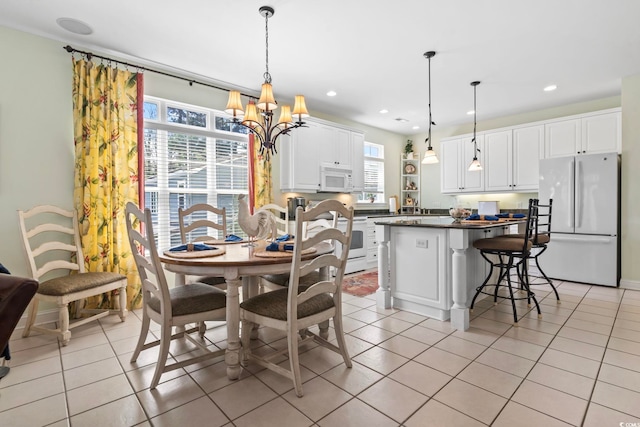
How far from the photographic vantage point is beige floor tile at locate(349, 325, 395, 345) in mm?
2475

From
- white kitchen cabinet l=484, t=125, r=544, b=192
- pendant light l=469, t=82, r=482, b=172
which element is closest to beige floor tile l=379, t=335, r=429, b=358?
pendant light l=469, t=82, r=482, b=172

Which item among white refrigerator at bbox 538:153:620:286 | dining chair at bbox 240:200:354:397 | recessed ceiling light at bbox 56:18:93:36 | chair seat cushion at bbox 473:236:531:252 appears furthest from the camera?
white refrigerator at bbox 538:153:620:286

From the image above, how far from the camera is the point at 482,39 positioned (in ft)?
9.68

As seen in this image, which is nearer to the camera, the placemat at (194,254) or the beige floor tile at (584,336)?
the placemat at (194,254)

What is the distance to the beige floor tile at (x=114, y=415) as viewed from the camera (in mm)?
1538

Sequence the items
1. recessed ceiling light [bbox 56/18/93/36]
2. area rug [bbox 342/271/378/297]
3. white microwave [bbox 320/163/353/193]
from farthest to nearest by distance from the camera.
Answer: white microwave [bbox 320/163/353/193]
area rug [bbox 342/271/378/297]
recessed ceiling light [bbox 56/18/93/36]

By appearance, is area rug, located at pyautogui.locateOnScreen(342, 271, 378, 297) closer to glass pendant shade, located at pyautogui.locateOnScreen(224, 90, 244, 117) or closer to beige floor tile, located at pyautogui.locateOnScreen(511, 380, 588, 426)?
beige floor tile, located at pyautogui.locateOnScreen(511, 380, 588, 426)

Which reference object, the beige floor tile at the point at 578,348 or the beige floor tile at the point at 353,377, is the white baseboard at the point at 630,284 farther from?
the beige floor tile at the point at 353,377

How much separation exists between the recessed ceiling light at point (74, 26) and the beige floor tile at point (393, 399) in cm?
358

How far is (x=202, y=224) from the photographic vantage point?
9.55 ft

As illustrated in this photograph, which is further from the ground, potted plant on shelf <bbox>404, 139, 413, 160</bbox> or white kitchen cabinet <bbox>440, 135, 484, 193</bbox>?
potted plant on shelf <bbox>404, 139, 413, 160</bbox>

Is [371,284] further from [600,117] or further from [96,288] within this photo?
[600,117]

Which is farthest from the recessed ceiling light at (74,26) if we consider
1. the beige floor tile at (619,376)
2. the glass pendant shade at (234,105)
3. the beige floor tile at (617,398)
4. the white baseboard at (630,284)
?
the white baseboard at (630,284)

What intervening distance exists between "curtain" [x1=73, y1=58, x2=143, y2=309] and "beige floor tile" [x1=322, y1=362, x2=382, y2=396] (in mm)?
2342
